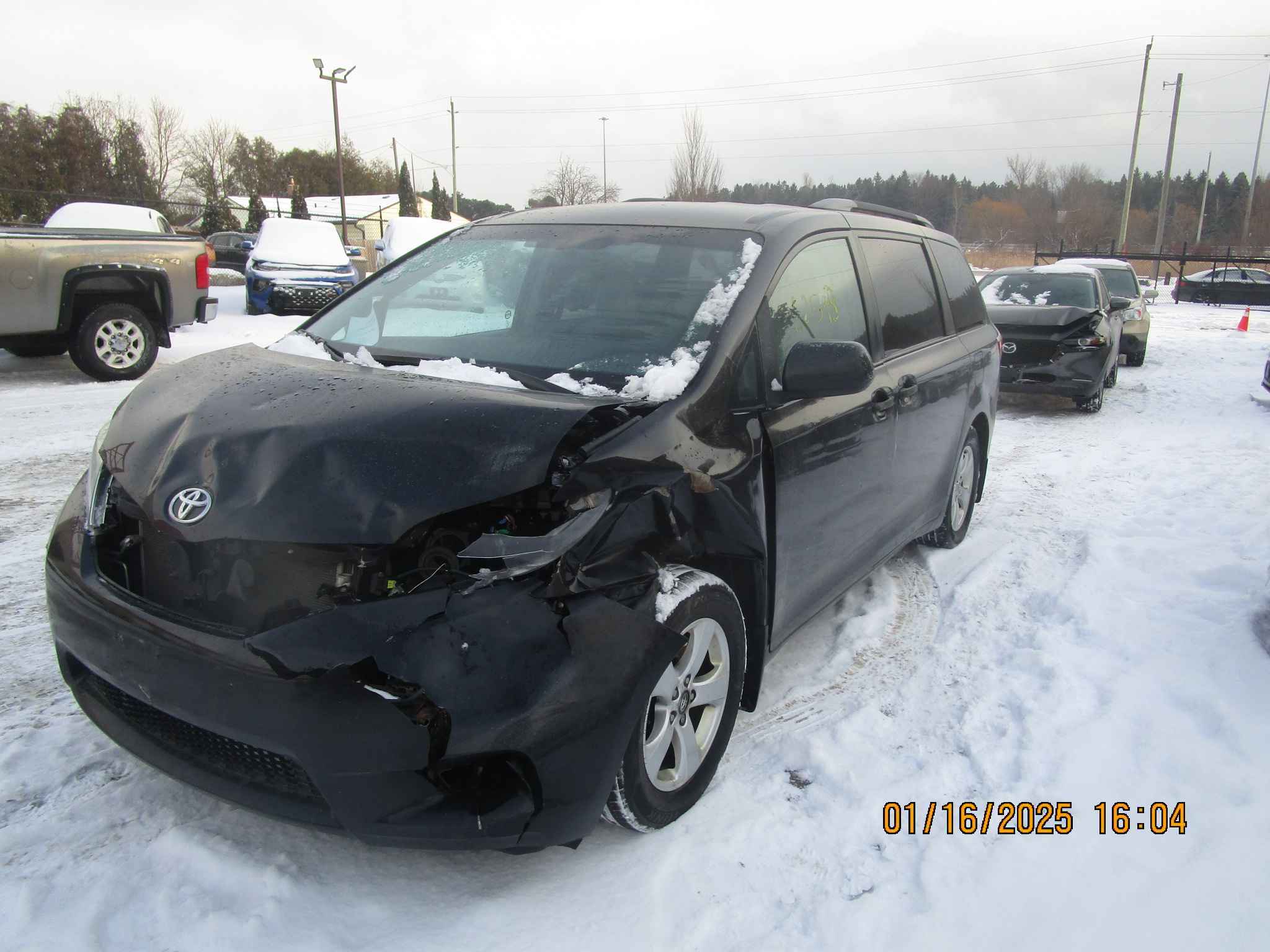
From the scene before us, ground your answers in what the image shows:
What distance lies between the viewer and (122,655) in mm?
2162

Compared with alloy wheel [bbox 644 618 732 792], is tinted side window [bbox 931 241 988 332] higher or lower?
higher

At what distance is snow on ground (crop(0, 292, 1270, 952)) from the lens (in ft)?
7.16

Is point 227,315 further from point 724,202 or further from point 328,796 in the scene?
point 328,796

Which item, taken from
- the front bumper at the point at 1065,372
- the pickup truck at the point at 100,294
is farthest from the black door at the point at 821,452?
the pickup truck at the point at 100,294

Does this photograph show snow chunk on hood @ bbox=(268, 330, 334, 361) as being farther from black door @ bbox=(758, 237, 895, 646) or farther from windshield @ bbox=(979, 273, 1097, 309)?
windshield @ bbox=(979, 273, 1097, 309)

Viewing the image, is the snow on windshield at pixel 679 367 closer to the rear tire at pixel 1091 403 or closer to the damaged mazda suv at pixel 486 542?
the damaged mazda suv at pixel 486 542

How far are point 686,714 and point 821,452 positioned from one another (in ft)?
3.56

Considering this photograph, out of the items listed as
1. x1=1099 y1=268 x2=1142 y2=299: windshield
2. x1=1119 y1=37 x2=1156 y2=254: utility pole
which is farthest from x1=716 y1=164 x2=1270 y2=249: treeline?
x1=1099 y1=268 x2=1142 y2=299: windshield

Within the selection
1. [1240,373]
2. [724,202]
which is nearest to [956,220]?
[1240,373]

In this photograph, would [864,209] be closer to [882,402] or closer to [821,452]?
[882,402]

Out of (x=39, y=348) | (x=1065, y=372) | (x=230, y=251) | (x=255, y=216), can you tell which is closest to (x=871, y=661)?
(x=1065, y=372)

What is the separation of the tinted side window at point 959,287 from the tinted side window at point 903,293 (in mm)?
246

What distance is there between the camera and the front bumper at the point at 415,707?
1.94m

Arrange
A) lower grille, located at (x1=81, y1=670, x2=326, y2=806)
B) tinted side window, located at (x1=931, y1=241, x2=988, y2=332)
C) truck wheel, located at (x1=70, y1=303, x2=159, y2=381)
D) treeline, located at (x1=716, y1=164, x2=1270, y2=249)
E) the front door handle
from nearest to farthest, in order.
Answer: lower grille, located at (x1=81, y1=670, x2=326, y2=806), the front door handle, tinted side window, located at (x1=931, y1=241, x2=988, y2=332), truck wheel, located at (x1=70, y1=303, x2=159, y2=381), treeline, located at (x1=716, y1=164, x2=1270, y2=249)
